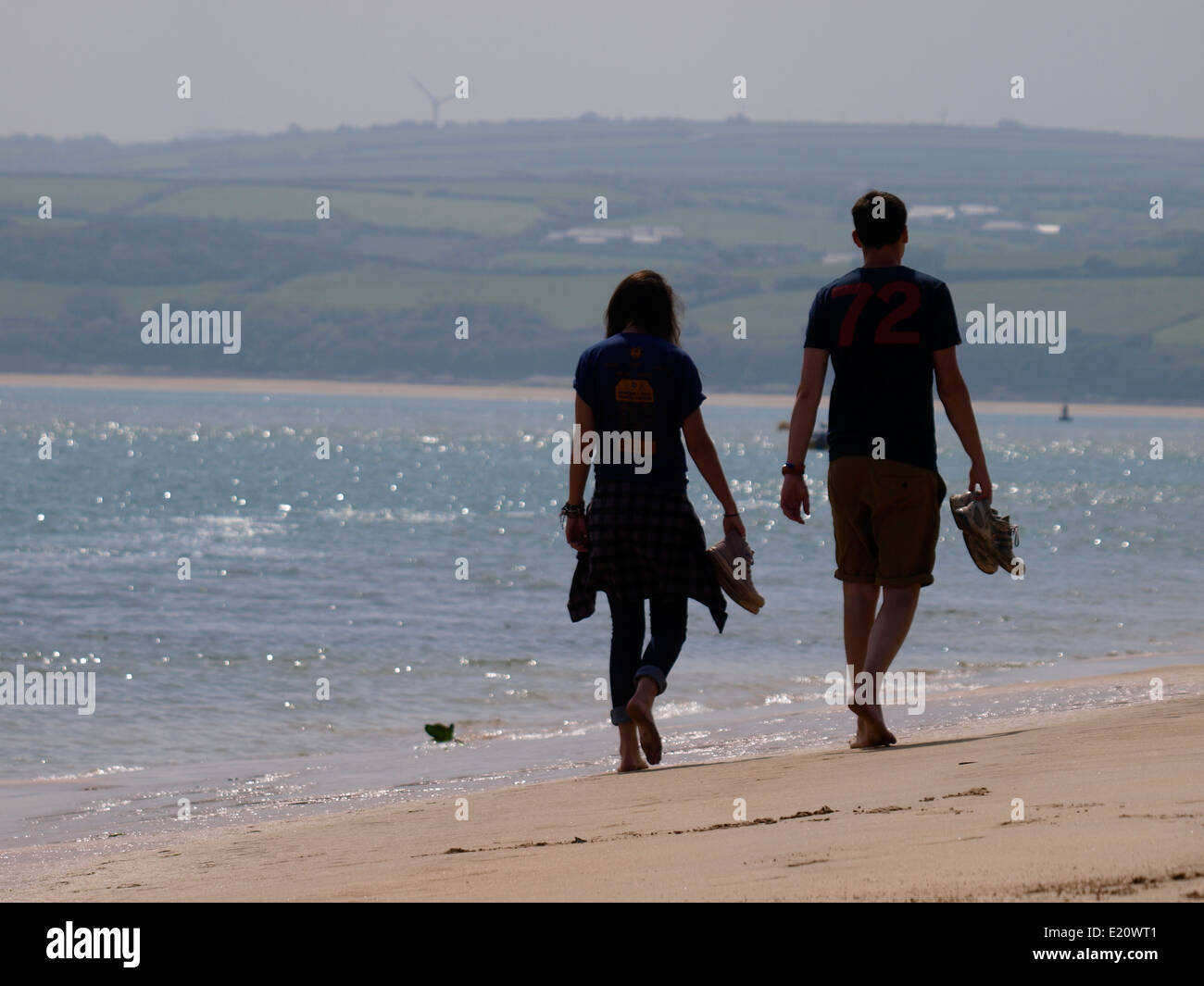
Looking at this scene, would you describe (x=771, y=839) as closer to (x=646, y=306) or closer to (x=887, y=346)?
(x=887, y=346)

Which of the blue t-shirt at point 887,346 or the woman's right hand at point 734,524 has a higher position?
the blue t-shirt at point 887,346

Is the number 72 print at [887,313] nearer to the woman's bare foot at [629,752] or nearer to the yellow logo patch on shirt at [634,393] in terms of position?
the yellow logo patch on shirt at [634,393]

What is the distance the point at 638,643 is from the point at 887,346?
55.1 inches

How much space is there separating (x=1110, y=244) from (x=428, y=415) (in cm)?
10074

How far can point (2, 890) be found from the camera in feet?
14.4

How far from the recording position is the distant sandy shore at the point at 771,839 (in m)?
3.22

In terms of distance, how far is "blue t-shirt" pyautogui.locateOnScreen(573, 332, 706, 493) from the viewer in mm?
5582

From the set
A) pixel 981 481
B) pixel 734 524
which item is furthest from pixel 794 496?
pixel 981 481

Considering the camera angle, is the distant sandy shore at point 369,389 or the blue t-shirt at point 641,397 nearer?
the blue t-shirt at point 641,397

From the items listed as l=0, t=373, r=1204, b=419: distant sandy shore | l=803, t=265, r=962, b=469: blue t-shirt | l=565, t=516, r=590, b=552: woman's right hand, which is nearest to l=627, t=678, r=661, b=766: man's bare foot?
l=565, t=516, r=590, b=552: woman's right hand

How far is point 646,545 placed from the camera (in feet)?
18.5

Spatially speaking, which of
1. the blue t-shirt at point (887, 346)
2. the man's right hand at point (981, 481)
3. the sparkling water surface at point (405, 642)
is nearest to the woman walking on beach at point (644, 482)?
the blue t-shirt at point (887, 346)

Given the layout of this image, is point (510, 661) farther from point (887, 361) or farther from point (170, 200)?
point (170, 200)

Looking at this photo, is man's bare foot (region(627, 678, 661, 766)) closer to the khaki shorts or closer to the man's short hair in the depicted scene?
the khaki shorts
